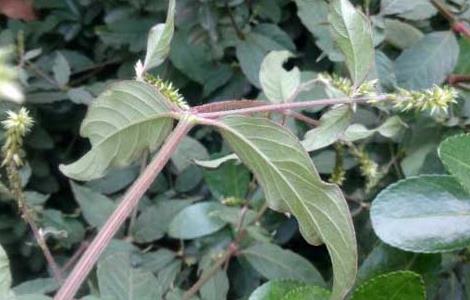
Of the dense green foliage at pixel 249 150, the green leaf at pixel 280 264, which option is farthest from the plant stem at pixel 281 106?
the green leaf at pixel 280 264

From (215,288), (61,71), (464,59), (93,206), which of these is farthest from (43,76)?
(464,59)

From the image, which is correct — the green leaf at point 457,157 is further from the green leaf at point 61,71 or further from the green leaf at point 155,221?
the green leaf at point 61,71

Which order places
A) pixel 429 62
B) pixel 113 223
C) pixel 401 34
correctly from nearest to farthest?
pixel 113 223 → pixel 429 62 → pixel 401 34

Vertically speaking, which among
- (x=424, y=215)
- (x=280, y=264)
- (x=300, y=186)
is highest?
(x=300, y=186)

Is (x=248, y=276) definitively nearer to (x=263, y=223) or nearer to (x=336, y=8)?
(x=263, y=223)

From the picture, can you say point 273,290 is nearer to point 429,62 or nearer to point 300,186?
point 300,186

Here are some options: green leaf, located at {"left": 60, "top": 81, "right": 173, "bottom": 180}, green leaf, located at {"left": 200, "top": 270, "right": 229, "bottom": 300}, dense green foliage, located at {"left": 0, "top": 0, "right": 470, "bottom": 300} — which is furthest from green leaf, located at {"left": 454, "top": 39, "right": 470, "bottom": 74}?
green leaf, located at {"left": 60, "top": 81, "right": 173, "bottom": 180}

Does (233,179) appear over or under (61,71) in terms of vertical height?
under

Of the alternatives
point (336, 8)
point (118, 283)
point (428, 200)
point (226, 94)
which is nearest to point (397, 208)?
point (428, 200)
